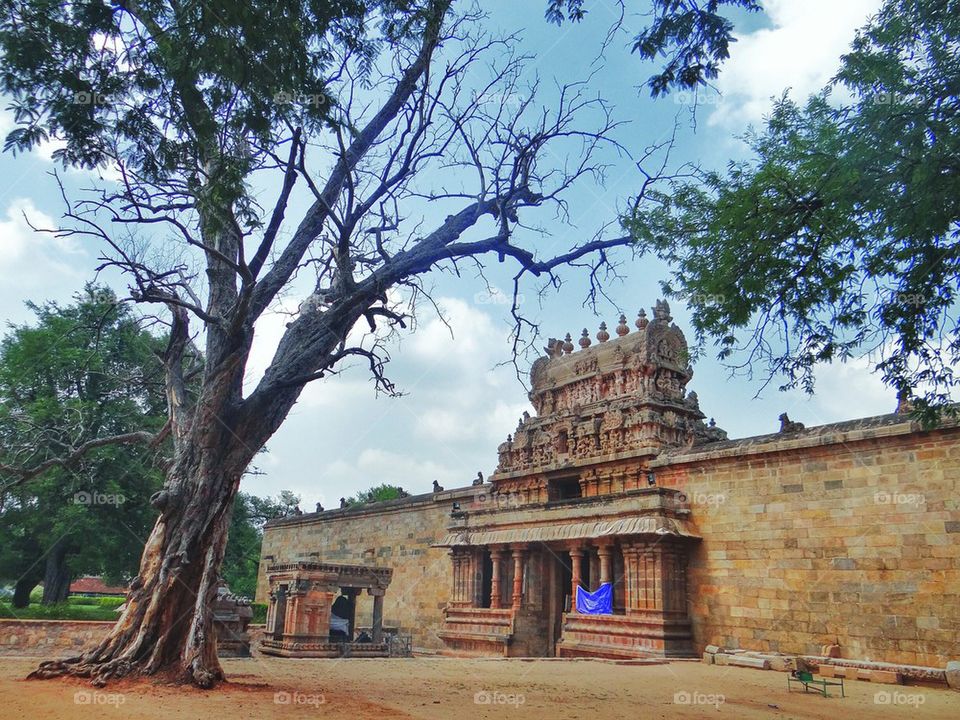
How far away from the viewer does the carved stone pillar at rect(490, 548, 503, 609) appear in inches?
802

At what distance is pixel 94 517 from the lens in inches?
957

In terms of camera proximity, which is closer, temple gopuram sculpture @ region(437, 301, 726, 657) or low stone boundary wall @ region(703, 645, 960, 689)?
low stone boundary wall @ region(703, 645, 960, 689)

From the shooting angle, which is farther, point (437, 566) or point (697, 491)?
point (437, 566)

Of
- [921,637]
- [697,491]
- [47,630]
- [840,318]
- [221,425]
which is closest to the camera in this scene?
[840,318]

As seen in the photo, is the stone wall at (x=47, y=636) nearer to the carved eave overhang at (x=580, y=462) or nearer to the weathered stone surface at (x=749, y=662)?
the carved eave overhang at (x=580, y=462)

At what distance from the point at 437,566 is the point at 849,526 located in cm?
1602

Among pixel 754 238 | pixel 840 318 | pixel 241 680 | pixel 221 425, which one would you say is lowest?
pixel 241 680

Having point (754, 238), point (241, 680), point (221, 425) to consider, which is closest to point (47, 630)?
point (241, 680)

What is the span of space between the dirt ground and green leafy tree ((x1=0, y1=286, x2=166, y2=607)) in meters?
12.9

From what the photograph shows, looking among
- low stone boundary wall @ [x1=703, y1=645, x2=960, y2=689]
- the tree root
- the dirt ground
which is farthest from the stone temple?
the tree root

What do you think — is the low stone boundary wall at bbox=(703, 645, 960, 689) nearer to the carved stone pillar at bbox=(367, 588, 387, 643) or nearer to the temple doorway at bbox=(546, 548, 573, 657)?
the temple doorway at bbox=(546, 548, 573, 657)

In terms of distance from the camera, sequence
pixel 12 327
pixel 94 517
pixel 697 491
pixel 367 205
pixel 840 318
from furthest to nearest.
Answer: pixel 12 327 < pixel 94 517 < pixel 697 491 < pixel 367 205 < pixel 840 318

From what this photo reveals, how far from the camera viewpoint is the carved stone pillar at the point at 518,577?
19562mm

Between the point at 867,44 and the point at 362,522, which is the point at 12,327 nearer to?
the point at 362,522
